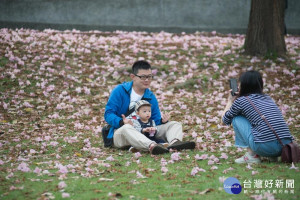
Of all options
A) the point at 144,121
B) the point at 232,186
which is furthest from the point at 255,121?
the point at 144,121

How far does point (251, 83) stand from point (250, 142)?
747 mm

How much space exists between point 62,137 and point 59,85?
3.48 meters

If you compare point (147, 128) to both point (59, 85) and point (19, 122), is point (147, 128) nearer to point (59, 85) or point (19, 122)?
point (19, 122)

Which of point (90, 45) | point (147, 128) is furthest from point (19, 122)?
point (90, 45)

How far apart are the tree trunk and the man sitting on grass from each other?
6.52m

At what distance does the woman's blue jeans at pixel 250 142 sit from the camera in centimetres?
565

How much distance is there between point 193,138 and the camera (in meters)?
7.92

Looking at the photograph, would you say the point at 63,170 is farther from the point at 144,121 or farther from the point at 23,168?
the point at 144,121

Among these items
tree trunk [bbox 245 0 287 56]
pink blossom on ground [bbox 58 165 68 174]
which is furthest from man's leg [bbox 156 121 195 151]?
tree trunk [bbox 245 0 287 56]

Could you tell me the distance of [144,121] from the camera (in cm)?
689

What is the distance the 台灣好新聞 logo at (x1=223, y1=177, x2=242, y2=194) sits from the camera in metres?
4.68

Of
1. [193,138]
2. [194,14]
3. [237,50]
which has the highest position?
[194,14]

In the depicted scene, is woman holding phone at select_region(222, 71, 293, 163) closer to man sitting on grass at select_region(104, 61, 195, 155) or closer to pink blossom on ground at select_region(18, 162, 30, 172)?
man sitting on grass at select_region(104, 61, 195, 155)

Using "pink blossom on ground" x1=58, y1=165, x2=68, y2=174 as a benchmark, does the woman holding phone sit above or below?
above
